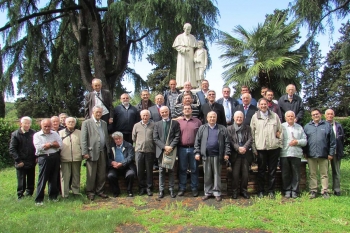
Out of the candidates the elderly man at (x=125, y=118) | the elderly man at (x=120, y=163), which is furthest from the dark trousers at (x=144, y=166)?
the elderly man at (x=125, y=118)

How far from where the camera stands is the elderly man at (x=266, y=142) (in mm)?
5973

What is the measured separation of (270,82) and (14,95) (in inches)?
388

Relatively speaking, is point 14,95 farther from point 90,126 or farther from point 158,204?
point 158,204

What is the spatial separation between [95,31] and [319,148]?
10.7m

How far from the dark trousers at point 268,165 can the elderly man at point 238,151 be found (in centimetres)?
26

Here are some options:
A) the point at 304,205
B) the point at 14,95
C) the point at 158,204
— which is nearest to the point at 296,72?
the point at 304,205

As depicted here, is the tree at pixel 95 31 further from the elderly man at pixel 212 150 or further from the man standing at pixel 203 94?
the elderly man at pixel 212 150

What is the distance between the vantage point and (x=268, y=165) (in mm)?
6152

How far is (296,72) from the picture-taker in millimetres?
10562

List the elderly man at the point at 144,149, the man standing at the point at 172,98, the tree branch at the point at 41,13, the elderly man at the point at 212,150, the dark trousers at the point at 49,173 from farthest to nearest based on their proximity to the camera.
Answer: the tree branch at the point at 41,13, the man standing at the point at 172,98, the elderly man at the point at 144,149, the elderly man at the point at 212,150, the dark trousers at the point at 49,173

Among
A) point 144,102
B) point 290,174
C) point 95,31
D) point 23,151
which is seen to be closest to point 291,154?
point 290,174

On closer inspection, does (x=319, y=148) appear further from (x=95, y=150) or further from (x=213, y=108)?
(x=95, y=150)

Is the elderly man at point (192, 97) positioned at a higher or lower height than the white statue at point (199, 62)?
lower

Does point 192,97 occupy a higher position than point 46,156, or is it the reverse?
point 192,97
